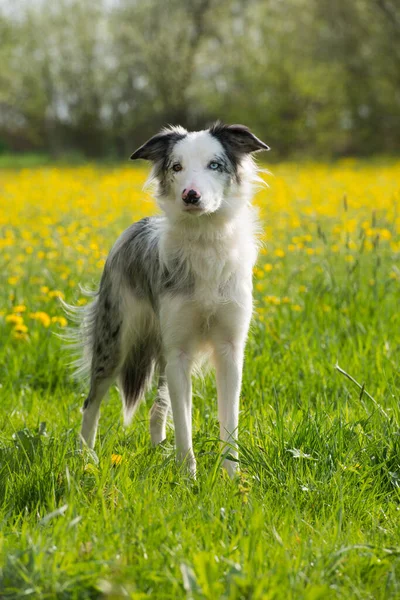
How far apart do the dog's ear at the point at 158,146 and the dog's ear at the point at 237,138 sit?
7.0 inches

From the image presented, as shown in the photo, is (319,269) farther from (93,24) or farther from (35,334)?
(93,24)

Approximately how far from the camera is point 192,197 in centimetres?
330

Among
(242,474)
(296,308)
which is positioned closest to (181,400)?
(242,474)

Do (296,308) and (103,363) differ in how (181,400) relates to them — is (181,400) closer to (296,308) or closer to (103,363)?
(103,363)

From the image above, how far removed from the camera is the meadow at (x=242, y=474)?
2.41 metres

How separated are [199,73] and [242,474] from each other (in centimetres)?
2917

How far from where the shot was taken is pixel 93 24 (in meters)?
33.8

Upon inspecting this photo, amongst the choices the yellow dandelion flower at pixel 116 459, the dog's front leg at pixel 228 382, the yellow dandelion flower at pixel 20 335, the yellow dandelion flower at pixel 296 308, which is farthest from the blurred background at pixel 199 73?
the yellow dandelion flower at pixel 116 459

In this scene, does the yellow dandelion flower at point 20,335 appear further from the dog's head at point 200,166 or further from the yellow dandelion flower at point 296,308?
the yellow dandelion flower at point 296,308

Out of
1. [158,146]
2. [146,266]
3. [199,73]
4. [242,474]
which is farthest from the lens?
[199,73]

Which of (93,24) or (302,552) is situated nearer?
(302,552)

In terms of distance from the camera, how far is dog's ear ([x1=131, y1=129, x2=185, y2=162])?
12.2ft

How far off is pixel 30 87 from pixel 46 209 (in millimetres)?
25021

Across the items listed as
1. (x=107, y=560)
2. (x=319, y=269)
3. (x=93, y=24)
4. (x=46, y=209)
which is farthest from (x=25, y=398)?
(x=93, y=24)
